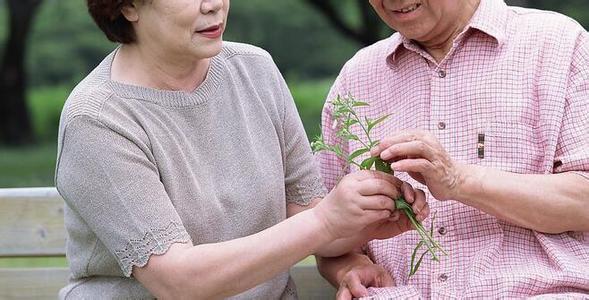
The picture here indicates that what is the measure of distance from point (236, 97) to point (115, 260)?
0.58 m

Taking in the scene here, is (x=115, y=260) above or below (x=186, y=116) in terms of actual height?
below

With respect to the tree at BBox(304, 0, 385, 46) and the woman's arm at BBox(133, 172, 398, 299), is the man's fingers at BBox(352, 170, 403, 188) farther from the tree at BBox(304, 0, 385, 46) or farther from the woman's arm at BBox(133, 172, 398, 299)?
the tree at BBox(304, 0, 385, 46)

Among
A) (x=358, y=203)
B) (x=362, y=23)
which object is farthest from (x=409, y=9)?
(x=362, y=23)

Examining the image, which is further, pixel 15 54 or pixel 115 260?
pixel 15 54

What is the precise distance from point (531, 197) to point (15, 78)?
1036 centimetres

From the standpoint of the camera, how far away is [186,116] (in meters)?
3.18

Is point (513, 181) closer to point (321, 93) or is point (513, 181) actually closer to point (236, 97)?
point (236, 97)

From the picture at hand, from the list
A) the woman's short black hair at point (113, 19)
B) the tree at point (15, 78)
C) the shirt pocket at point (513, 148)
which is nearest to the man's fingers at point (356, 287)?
the shirt pocket at point (513, 148)

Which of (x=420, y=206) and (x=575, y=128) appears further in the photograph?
(x=575, y=128)

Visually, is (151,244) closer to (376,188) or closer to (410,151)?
(376,188)

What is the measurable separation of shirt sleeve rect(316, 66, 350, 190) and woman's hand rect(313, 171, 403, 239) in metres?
0.60

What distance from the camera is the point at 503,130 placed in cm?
319

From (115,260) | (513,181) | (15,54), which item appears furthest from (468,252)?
(15,54)

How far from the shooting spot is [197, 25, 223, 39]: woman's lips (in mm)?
3080
